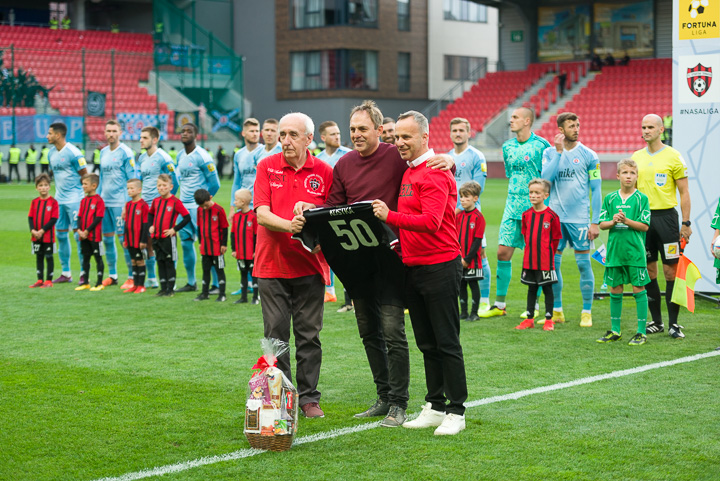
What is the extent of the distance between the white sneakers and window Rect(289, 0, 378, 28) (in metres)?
43.0

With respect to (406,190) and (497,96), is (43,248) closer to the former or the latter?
(406,190)

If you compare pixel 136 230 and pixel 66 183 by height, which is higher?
pixel 66 183

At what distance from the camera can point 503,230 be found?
10.0m

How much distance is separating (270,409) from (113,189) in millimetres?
8543

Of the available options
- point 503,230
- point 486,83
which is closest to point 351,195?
point 503,230

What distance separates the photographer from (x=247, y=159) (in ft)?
38.7

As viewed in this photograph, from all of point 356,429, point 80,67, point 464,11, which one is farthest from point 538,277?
point 464,11

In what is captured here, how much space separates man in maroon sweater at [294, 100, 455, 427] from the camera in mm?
5812

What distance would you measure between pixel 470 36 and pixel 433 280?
50.0 m

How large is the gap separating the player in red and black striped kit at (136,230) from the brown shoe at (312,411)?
650 centimetres

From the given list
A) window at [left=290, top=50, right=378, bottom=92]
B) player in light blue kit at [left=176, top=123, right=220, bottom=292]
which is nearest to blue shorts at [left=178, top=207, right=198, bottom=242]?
player in light blue kit at [left=176, top=123, right=220, bottom=292]

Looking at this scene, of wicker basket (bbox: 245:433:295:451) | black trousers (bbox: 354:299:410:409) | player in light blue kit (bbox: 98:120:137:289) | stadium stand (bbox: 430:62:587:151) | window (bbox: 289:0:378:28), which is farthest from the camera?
window (bbox: 289:0:378:28)

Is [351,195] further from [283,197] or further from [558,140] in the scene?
[558,140]

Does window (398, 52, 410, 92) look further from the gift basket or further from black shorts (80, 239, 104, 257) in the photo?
the gift basket
